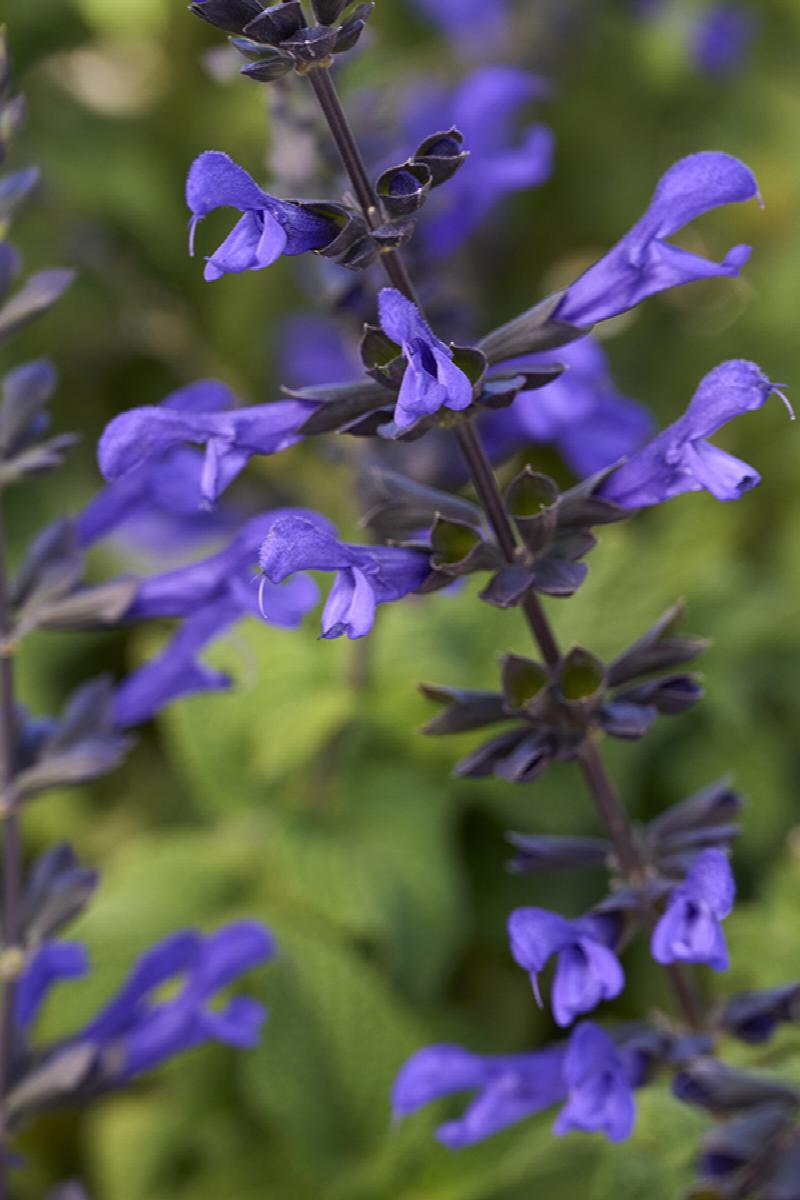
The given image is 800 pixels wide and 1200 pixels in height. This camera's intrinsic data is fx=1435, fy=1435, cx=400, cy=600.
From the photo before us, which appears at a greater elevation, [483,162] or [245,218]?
[245,218]

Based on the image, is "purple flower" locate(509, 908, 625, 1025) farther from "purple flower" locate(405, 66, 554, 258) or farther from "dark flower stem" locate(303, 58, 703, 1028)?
"purple flower" locate(405, 66, 554, 258)

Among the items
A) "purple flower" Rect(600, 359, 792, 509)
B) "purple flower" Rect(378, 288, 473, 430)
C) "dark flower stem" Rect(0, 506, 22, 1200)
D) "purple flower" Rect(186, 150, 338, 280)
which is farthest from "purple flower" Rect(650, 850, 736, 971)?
"dark flower stem" Rect(0, 506, 22, 1200)

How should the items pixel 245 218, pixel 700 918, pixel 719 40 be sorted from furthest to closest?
pixel 719 40 < pixel 700 918 < pixel 245 218

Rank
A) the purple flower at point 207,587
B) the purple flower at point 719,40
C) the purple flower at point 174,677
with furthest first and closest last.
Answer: the purple flower at point 719,40 < the purple flower at point 174,677 < the purple flower at point 207,587

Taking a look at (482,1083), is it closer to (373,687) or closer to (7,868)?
(7,868)

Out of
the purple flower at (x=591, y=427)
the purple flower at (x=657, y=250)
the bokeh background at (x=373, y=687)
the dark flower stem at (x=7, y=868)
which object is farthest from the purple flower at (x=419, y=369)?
the purple flower at (x=591, y=427)

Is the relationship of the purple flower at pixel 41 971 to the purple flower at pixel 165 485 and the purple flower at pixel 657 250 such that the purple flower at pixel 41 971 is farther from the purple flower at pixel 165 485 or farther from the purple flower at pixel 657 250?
the purple flower at pixel 657 250

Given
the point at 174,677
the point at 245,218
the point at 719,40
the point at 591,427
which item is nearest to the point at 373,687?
the point at 591,427
